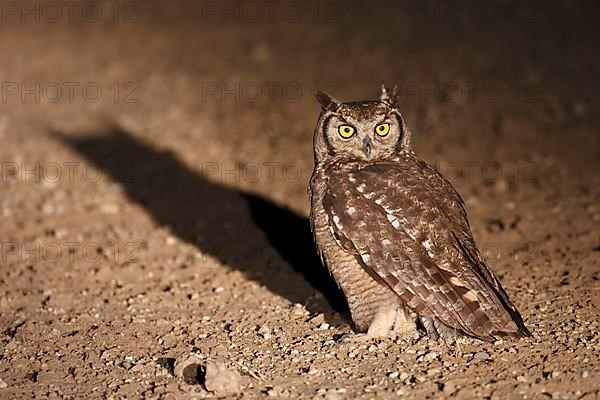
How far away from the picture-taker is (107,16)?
583 inches

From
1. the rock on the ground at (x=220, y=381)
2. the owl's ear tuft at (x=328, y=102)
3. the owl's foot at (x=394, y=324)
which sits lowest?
the rock on the ground at (x=220, y=381)

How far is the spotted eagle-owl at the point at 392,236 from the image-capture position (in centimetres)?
530

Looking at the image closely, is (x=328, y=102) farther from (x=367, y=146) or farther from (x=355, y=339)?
(x=355, y=339)

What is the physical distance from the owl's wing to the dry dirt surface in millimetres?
268

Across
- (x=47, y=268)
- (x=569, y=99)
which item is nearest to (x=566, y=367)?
(x=47, y=268)

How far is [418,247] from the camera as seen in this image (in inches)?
212

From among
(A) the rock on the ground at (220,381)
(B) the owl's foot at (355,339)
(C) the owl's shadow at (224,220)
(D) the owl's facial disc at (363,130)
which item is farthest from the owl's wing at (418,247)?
(A) the rock on the ground at (220,381)

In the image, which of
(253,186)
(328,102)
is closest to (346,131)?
(328,102)

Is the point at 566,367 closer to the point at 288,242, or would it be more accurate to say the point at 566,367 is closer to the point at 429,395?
the point at 429,395

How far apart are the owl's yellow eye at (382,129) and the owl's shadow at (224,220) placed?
4.64 feet

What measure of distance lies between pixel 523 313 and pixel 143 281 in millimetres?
3118

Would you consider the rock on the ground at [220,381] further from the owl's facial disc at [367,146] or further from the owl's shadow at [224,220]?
the owl's facial disc at [367,146]

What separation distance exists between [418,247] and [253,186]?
12.0ft

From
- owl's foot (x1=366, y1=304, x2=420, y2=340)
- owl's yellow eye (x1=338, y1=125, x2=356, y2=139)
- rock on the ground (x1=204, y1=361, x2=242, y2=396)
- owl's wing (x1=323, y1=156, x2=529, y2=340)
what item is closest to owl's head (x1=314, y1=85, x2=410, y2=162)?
owl's yellow eye (x1=338, y1=125, x2=356, y2=139)
